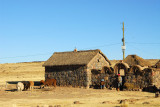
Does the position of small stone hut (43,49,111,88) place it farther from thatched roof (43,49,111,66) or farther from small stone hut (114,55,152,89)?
small stone hut (114,55,152,89)

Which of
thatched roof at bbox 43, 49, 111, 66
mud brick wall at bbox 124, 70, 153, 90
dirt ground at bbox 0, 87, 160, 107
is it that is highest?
thatched roof at bbox 43, 49, 111, 66

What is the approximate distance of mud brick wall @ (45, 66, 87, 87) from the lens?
1420 inches

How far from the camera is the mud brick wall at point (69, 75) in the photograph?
3606cm

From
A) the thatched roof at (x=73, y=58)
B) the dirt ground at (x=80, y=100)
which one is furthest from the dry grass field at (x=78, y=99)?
the thatched roof at (x=73, y=58)

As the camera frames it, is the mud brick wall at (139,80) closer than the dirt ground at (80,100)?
No

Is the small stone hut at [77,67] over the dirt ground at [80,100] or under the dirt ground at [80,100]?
over

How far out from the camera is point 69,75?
37.1 meters

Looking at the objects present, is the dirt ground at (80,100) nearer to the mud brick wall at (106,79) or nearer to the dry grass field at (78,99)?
the dry grass field at (78,99)

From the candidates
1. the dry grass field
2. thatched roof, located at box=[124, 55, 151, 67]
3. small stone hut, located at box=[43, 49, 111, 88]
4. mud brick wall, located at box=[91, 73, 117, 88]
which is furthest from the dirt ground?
thatched roof, located at box=[124, 55, 151, 67]

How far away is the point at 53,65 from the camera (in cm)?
3822

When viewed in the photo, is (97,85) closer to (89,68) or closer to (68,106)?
(89,68)

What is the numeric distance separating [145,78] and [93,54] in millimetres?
8256

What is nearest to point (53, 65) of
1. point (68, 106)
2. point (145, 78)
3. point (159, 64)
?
point (145, 78)

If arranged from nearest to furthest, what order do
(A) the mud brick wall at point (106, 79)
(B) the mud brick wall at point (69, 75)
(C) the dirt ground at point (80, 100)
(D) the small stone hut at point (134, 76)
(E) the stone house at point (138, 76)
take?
1. (C) the dirt ground at point (80, 100)
2. (E) the stone house at point (138, 76)
3. (D) the small stone hut at point (134, 76)
4. (A) the mud brick wall at point (106, 79)
5. (B) the mud brick wall at point (69, 75)
